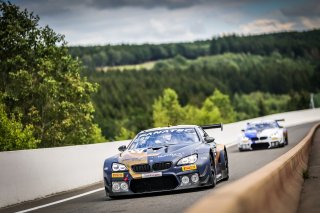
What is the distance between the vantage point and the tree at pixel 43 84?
51219mm

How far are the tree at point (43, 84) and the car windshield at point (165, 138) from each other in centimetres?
3761

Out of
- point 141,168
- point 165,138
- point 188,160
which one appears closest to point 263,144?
point 165,138

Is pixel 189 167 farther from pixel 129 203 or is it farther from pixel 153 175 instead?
pixel 129 203

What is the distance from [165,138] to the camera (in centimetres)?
1312

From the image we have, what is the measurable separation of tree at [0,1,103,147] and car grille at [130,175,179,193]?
128 ft

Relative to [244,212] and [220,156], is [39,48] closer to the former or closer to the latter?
[220,156]

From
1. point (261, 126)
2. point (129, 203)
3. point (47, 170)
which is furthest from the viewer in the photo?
point (261, 126)

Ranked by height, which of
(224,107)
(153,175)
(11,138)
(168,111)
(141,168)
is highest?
(141,168)

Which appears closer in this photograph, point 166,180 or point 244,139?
point 166,180

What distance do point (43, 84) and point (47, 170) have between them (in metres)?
35.8

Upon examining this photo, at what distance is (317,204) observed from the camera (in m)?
8.34

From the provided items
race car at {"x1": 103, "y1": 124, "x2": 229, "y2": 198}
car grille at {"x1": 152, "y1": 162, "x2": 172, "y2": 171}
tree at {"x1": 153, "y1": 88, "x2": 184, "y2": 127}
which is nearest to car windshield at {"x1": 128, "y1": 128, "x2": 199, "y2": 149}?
race car at {"x1": 103, "y1": 124, "x2": 229, "y2": 198}

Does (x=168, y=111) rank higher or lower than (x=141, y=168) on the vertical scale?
lower

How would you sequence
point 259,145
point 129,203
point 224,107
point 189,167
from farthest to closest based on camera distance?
point 224,107 < point 259,145 < point 189,167 < point 129,203
